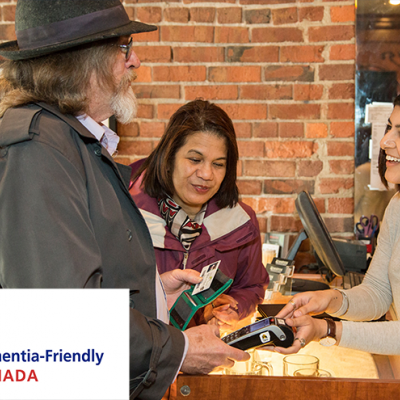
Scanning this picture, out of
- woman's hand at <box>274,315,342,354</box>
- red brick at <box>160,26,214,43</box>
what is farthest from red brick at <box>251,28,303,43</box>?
woman's hand at <box>274,315,342,354</box>

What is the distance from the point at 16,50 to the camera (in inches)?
39.4

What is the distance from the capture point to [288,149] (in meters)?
2.40

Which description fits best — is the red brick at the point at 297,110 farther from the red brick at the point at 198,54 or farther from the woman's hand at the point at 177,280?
the woman's hand at the point at 177,280

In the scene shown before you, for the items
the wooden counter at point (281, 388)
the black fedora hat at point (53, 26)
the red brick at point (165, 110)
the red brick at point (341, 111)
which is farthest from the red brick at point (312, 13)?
the wooden counter at point (281, 388)

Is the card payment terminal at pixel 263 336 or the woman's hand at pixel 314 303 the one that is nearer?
the card payment terminal at pixel 263 336

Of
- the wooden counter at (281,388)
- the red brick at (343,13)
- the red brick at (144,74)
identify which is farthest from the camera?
the red brick at (144,74)

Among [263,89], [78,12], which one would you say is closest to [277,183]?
[263,89]

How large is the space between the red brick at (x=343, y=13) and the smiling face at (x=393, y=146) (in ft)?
3.66

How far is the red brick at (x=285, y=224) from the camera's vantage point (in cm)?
242

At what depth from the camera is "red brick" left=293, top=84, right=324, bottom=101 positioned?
235 centimetres

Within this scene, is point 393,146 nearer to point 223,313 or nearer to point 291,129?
point 223,313

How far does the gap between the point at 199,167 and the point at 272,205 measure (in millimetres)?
820

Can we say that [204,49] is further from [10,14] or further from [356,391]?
[356,391]

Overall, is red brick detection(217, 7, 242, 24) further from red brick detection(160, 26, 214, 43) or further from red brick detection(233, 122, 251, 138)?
red brick detection(233, 122, 251, 138)
